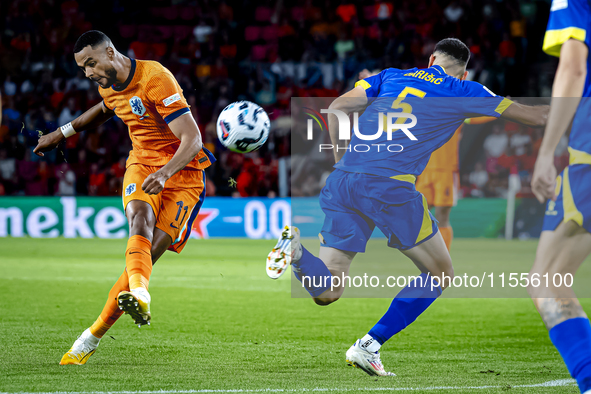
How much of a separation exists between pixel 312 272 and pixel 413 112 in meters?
1.18

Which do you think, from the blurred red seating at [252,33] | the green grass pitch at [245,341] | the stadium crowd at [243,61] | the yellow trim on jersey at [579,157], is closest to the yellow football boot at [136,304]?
the green grass pitch at [245,341]

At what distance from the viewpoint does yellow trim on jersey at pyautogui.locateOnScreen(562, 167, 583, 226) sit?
9.38ft

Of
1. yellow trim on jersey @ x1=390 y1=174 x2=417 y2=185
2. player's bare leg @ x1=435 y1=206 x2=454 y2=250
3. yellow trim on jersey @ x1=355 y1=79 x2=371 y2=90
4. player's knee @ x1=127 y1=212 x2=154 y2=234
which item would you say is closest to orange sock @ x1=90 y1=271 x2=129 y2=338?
player's knee @ x1=127 y1=212 x2=154 y2=234

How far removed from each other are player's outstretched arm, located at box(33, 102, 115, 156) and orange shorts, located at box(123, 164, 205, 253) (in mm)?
535

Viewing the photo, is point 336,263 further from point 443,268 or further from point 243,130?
point 243,130

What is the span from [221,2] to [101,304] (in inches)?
532

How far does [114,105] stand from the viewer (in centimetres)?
490

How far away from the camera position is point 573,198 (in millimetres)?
2869

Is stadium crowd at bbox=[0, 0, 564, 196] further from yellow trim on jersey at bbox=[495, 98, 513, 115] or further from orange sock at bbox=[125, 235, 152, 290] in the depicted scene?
yellow trim on jersey at bbox=[495, 98, 513, 115]

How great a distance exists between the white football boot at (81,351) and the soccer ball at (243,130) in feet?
5.20

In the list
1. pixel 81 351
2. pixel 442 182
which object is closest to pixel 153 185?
pixel 81 351

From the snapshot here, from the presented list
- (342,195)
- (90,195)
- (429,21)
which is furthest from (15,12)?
(342,195)

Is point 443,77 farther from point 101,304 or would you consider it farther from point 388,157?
point 101,304

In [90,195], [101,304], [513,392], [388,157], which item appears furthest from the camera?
[90,195]
